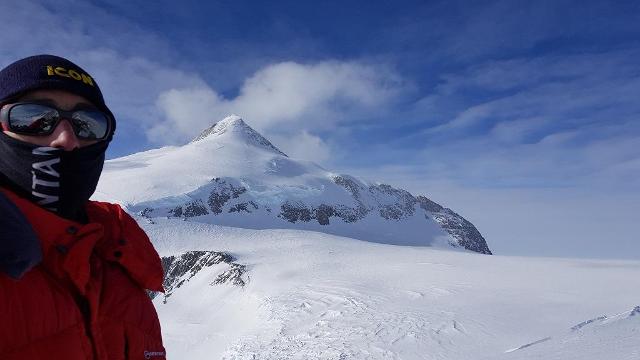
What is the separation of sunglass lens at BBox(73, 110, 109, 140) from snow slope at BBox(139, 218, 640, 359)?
1312cm

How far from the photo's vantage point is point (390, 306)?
71.9 ft

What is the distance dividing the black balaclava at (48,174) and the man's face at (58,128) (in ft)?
0.10

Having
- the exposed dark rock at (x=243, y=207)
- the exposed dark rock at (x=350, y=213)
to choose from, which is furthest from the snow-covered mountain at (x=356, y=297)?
the exposed dark rock at (x=350, y=213)

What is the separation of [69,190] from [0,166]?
10.4 inches

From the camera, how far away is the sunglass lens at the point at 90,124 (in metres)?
1.98

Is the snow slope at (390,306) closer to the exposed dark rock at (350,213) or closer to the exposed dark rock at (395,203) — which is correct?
the exposed dark rock at (350,213)

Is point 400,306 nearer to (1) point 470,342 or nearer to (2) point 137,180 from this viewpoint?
(1) point 470,342

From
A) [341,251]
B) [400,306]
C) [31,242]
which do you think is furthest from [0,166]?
[341,251]

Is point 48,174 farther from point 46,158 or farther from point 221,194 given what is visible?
point 221,194

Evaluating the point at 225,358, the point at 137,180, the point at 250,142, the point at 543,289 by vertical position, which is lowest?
the point at 225,358

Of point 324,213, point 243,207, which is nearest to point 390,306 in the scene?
point 243,207

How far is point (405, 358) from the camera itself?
15125 millimetres

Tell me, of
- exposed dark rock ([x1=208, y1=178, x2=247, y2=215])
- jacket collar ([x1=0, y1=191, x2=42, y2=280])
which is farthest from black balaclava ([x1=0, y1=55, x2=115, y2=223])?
exposed dark rock ([x1=208, y1=178, x2=247, y2=215])

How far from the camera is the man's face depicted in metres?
1.86
